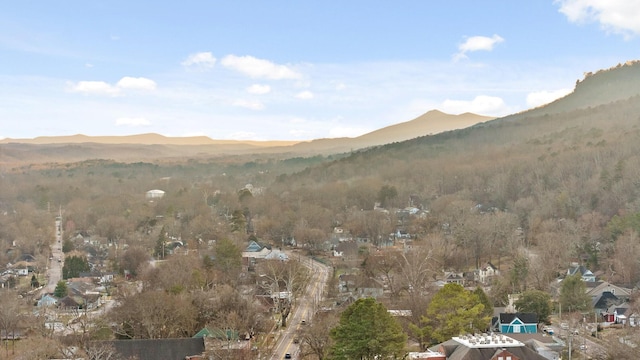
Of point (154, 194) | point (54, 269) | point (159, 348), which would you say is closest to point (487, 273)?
point (159, 348)

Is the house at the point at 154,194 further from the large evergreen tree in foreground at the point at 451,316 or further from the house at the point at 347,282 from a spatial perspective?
the large evergreen tree in foreground at the point at 451,316

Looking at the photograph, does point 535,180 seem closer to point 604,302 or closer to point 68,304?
point 604,302

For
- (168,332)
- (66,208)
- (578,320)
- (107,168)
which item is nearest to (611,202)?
(578,320)

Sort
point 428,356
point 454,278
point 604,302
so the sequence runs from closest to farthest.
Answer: point 428,356 < point 604,302 < point 454,278

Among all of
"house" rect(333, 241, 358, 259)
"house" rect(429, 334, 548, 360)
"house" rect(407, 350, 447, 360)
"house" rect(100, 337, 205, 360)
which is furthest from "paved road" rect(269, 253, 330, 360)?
"house" rect(429, 334, 548, 360)

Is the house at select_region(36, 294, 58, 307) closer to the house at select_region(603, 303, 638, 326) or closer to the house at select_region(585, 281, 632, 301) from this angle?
the house at select_region(585, 281, 632, 301)
